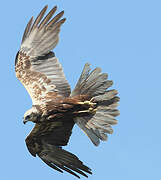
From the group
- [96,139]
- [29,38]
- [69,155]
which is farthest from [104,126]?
[29,38]

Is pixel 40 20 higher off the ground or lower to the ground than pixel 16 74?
higher

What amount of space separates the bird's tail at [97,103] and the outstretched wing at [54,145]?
0.51 meters

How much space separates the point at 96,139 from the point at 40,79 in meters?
1.81

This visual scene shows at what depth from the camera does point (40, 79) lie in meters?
10.6

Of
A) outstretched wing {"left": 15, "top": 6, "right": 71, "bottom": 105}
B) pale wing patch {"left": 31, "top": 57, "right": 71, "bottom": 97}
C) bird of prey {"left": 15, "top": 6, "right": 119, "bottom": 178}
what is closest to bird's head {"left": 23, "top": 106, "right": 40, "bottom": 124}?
bird of prey {"left": 15, "top": 6, "right": 119, "bottom": 178}

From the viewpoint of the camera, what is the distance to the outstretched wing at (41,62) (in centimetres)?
1038

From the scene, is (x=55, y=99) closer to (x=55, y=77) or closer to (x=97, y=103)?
(x=55, y=77)

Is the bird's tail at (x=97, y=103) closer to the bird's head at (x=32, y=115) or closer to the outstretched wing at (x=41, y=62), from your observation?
the outstretched wing at (x=41, y=62)

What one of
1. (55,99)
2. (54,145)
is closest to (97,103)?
(55,99)

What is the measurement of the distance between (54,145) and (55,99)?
1249 millimetres

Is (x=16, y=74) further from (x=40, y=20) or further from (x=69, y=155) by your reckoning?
(x=69, y=155)

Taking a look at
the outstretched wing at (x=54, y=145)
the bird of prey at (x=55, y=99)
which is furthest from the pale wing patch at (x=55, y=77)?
the outstretched wing at (x=54, y=145)

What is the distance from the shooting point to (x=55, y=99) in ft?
33.3

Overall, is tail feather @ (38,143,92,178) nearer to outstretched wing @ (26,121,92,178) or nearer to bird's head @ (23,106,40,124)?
outstretched wing @ (26,121,92,178)
